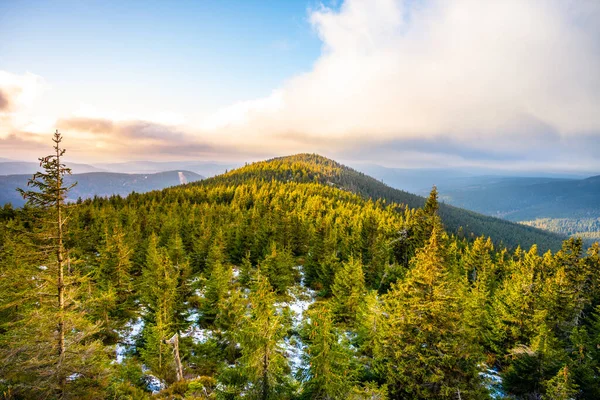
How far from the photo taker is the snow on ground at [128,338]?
78.7ft

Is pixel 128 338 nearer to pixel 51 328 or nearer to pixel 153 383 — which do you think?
pixel 153 383

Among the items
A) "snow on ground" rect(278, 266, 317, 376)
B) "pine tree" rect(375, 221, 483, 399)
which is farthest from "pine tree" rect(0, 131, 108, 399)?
"pine tree" rect(375, 221, 483, 399)

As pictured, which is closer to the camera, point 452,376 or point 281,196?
point 452,376

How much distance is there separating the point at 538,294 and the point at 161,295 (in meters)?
33.2

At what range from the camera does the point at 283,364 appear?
13875 millimetres

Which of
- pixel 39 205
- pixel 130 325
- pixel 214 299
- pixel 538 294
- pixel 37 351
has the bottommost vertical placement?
pixel 130 325

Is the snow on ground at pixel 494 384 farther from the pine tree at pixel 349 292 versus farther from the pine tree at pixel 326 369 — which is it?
the pine tree at pixel 326 369

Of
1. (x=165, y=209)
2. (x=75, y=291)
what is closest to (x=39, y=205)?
(x=75, y=291)

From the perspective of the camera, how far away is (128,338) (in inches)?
1040

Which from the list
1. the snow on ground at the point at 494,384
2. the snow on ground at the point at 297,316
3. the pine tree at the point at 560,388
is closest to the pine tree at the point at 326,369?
the snow on ground at the point at 297,316

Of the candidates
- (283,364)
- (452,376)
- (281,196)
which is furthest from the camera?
(281,196)

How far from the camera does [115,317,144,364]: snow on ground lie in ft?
78.7

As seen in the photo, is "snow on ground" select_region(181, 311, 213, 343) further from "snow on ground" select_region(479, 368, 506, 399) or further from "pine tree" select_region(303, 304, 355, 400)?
"snow on ground" select_region(479, 368, 506, 399)

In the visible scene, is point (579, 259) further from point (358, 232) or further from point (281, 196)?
point (281, 196)
